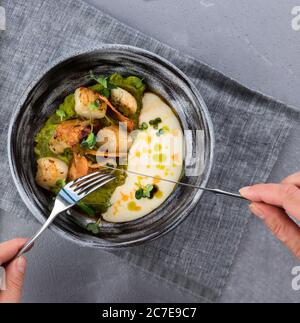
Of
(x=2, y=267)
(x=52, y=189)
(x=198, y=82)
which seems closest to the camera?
(x=2, y=267)

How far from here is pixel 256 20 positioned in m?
1.55

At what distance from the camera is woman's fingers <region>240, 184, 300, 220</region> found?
1145 mm

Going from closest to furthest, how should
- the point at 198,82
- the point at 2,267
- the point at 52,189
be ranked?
the point at 2,267 < the point at 52,189 < the point at 198,82

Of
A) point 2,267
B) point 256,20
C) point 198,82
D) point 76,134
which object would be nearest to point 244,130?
point 198,82

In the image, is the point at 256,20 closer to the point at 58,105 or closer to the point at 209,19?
the point at 209,19

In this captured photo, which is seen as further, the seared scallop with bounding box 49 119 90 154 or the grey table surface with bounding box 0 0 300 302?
the grey table surface with bounding box 0 0 300 302

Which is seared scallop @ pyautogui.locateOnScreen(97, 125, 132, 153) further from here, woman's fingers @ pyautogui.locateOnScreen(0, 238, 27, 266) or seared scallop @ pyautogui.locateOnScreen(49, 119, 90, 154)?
woman's fingers @ pyautogui.locateOnScreen(0, 238, 27, 266)

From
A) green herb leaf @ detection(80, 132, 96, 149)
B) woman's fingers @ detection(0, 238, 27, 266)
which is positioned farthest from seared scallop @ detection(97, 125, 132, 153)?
woman's fingers @ detection(0, 238, 27, 266)

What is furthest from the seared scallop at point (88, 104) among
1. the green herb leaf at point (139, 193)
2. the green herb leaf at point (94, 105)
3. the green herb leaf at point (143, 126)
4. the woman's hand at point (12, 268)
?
the woman's hand at point (12, 268)

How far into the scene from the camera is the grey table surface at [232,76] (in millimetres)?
1528

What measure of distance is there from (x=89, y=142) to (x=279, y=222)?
1.72ft

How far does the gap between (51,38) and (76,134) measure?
0.35 m

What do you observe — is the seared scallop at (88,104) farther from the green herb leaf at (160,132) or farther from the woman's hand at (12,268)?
the woman's hand at (12,268)

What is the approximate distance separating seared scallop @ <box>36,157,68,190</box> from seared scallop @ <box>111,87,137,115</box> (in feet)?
0.71
